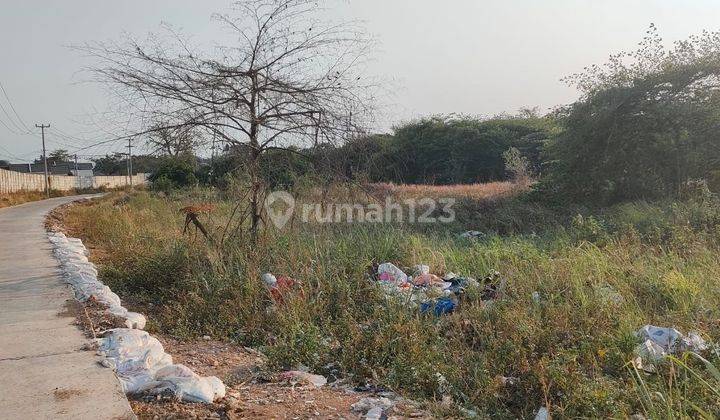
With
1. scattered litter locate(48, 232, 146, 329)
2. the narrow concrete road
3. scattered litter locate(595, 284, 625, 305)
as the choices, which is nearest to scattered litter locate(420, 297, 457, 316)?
scattered litter locate(595, 284, 625, 305)

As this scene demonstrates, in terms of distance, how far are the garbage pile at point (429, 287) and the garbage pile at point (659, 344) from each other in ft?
4.45

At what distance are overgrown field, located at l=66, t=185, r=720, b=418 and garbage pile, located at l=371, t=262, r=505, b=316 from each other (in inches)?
5.4

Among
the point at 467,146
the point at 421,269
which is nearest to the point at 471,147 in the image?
the point at 467,146

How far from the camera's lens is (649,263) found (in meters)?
5.98

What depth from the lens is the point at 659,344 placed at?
364 cm

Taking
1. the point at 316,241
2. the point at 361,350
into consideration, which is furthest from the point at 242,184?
the point at 361,350

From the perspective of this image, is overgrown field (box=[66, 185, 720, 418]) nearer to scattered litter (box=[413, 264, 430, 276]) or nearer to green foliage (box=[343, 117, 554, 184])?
scattered litter (box=[413, 264, 430, 276])

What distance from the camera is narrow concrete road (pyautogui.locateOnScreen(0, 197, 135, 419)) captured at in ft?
8.76

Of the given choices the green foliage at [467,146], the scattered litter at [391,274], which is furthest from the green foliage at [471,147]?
the scattered litter at [391,274]

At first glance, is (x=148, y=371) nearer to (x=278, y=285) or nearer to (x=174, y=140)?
(x=278, y=285)

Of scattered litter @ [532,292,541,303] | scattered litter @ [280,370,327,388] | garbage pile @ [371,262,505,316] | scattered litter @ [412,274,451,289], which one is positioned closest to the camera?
scattered litter @ [280,370,327,388]

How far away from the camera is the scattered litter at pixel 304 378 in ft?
11.3

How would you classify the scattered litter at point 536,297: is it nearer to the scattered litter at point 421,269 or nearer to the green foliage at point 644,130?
the scattered litter at point 421,269

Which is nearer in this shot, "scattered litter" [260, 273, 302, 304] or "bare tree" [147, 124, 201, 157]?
"scattered litter" [260, 273, 302, 304]
